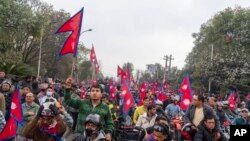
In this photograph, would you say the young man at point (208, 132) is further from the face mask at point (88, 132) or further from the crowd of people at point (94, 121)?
the face mask at point (88, 132)

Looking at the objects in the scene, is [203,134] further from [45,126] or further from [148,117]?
[148,117]

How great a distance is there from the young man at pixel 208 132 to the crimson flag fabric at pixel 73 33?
3.81 metres

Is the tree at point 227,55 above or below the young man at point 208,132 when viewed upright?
above

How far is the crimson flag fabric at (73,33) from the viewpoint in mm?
8948

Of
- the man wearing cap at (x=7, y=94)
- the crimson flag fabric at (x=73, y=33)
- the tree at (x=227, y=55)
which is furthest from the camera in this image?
the tree at (x=227, y=55)

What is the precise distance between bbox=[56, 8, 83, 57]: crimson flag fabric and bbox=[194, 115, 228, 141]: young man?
381 centimetres

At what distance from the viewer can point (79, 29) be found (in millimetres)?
9289

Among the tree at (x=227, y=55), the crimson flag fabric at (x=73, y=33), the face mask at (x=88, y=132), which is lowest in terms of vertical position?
the face mask at (x=88, y=132)

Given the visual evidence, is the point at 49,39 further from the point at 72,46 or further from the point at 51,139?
the point at 51,139

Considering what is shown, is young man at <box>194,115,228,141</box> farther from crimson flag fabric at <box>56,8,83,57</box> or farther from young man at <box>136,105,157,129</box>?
crimson flag fabric at <box>56,8,83,57</box>

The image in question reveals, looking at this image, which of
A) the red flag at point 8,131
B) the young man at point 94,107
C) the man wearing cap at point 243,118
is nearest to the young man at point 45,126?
the young man at point 94,107

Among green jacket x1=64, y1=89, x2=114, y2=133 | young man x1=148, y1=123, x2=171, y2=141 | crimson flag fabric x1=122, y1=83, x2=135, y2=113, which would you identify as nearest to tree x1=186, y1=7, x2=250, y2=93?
crimson flag fabric x1=122, y1=83, x2=135, y2=113

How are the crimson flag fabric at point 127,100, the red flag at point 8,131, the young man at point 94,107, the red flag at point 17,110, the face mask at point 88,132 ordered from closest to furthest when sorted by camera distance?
the face mask at point 88,132 → the young man at point 94,107 → the red flag at point 8,131 → the red flag at point 17,110 → the crimson flag fabric at point 127,100

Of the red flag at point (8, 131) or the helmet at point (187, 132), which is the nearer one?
the helmet at point (187, 132)
